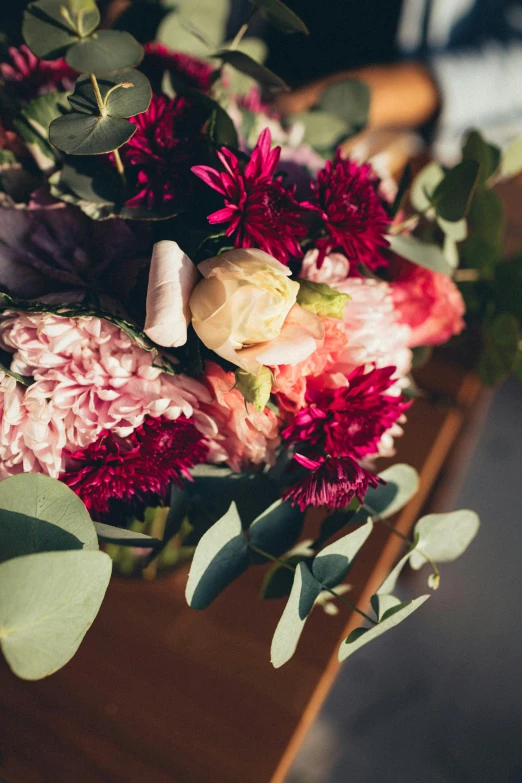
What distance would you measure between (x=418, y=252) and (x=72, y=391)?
0.24 m

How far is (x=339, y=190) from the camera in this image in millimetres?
311

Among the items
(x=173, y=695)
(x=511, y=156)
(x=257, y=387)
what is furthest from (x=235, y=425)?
(x=511, y=156)

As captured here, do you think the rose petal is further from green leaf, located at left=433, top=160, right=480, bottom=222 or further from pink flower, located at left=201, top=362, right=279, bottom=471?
green leaf, located at left=433, top=160, right=480, bottom=222

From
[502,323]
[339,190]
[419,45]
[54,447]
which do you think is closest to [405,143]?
[419,45]

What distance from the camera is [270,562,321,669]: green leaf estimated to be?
314 millimetres

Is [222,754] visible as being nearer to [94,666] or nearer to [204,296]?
[94,666]

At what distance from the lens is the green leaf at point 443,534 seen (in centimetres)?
38

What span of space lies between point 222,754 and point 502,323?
41 centimetres

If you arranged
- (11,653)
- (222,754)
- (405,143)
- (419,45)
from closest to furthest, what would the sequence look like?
(11,653) < (222,754) < (405,143) < (419,45)

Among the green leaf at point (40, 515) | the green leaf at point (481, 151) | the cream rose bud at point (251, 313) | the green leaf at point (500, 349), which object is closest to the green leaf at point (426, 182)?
the green leaf at point (481, 151)

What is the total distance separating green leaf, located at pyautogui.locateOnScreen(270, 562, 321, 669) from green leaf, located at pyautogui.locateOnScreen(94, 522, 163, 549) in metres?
0.09

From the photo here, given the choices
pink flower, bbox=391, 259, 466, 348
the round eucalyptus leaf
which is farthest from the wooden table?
the round eucalyptus leaf

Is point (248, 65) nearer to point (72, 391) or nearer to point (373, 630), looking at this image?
point (72, 391)

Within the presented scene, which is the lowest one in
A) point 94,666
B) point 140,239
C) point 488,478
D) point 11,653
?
point 488,478
